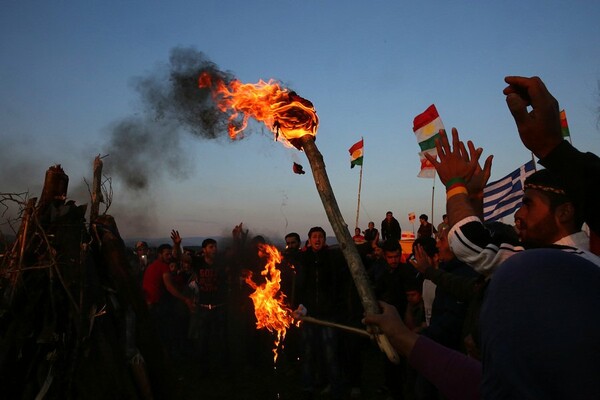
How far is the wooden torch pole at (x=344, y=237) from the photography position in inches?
111

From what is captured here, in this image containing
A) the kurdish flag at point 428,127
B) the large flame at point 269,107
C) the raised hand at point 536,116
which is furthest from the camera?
the kurdish flag at point 428,127

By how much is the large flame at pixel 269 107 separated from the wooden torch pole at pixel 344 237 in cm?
35

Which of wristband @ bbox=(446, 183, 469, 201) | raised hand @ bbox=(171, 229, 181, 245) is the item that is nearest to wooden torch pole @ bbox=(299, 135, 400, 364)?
wristband @ bbox=(446, 183, 469, 201)

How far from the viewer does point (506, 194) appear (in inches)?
493

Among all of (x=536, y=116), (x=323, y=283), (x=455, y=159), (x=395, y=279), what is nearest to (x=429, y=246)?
(x=395, y=279)

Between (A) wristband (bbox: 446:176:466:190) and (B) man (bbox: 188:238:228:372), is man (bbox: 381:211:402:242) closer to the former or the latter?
(B) man (bbox: 188:238:228:372)

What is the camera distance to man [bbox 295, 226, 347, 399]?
770 cm

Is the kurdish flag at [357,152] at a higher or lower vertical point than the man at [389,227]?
higher

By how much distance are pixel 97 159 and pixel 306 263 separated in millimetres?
4235

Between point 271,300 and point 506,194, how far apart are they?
27.4 feet

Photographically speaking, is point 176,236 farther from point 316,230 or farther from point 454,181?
point 454,181

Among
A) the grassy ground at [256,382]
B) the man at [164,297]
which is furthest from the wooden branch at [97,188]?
the man at [164,297]

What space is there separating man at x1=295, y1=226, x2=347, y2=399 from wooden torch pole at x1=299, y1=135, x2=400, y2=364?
482 cm

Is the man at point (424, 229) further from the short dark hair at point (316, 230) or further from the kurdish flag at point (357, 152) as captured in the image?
the short dark hair at point (316, 230)
